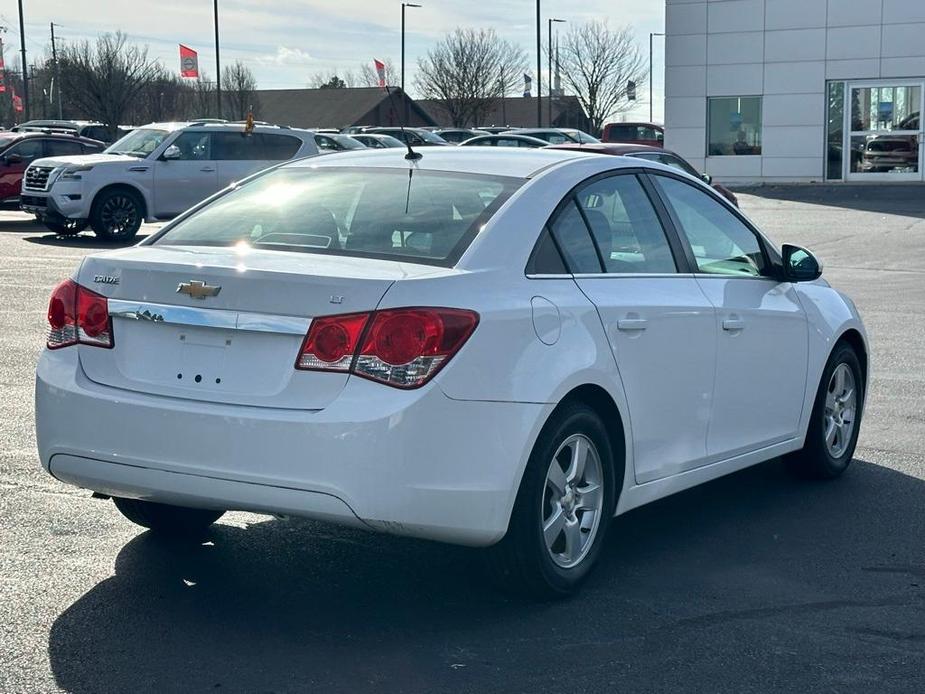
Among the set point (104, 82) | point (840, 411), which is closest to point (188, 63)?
point (104, 82)

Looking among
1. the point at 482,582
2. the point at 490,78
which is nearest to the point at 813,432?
the point at 482,582

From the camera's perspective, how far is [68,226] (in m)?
22.5

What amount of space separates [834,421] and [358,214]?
9.93 feet

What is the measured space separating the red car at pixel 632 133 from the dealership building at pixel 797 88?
0.57m

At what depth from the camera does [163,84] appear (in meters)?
83.5

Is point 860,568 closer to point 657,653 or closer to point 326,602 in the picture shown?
point 657,653

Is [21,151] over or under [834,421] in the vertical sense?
over

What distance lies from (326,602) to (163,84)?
269 ft

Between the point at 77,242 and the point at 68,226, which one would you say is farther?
the point at 68,226

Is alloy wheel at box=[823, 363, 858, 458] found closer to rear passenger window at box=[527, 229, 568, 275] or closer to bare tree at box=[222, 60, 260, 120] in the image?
rear passenger window at box=[527, 229, 568, 275]

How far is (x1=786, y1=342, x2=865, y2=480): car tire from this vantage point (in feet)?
22.5

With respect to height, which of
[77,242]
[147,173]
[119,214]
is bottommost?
[77,242]

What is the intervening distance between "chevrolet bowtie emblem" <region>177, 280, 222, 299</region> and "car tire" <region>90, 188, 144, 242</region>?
17.8 m

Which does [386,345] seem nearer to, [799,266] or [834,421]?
[799,266]
